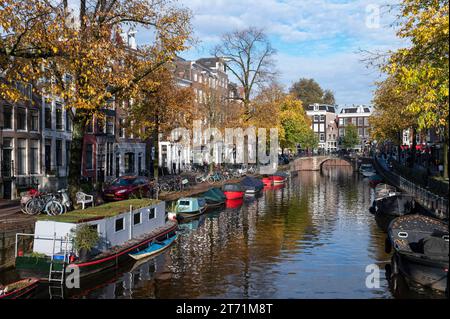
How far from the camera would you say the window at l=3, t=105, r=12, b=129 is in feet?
122

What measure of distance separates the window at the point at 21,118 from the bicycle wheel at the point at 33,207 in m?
13.9

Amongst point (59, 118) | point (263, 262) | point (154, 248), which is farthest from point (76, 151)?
point (59, 118)

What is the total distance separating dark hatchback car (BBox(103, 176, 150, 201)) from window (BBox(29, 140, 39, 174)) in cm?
692

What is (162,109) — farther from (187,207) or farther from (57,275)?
(57,275)

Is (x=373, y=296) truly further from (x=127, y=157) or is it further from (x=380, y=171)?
(x=380, y=171)

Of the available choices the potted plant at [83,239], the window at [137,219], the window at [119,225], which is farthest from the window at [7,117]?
the potted plant at [83,239]

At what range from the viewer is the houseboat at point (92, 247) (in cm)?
2034

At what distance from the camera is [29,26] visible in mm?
20938

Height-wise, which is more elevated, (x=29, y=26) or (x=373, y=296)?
(x=29, y=26)

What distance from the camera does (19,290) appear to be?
1748 cm

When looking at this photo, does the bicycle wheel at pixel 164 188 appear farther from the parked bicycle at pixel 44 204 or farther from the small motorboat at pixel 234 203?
the parked bicycle at pixel 44 204

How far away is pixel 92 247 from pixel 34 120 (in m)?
22.6
